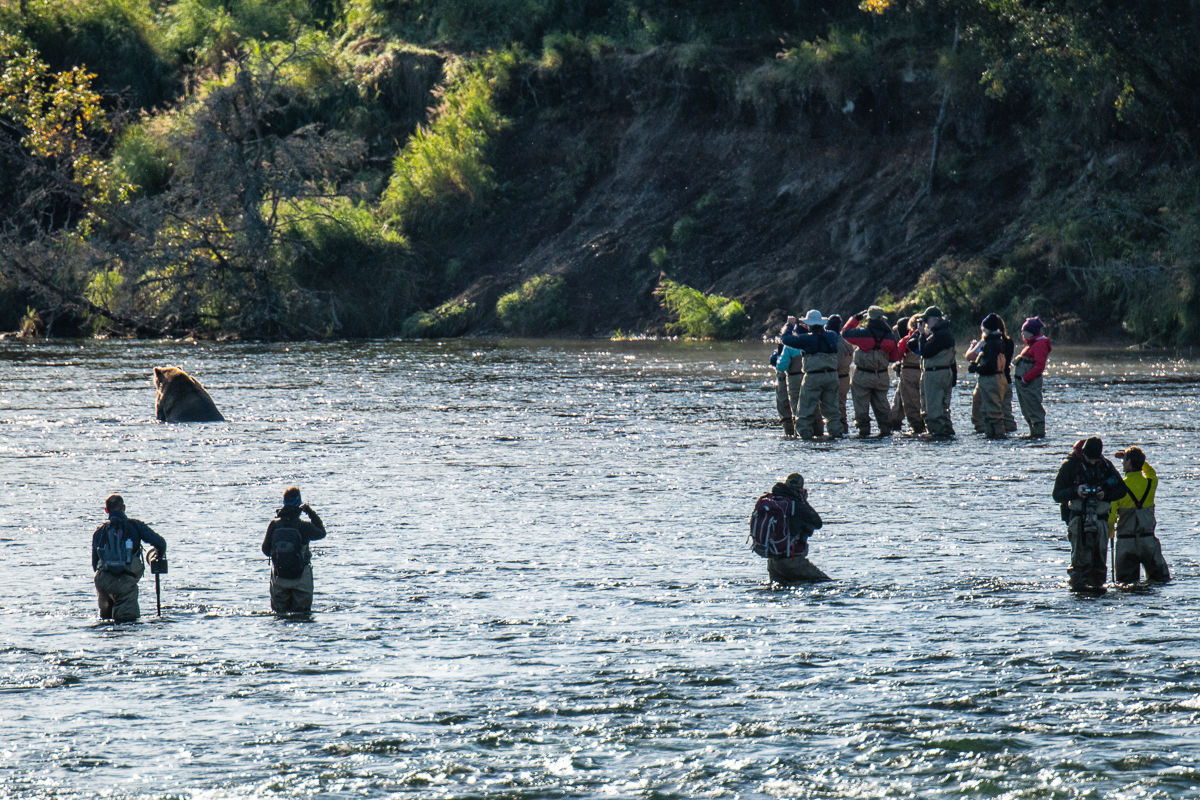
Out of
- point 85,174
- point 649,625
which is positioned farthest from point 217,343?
point 649,625

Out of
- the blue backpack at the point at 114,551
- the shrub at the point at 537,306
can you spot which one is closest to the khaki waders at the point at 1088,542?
the blue backpack at the point at 114,551

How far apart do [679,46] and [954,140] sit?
10751 millimetres

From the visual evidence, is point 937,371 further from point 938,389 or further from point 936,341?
point 936,341

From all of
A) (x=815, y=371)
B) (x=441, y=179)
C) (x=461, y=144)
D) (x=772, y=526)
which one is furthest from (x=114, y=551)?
(x=461, y=144)

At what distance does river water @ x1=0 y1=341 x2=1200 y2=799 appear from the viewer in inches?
352

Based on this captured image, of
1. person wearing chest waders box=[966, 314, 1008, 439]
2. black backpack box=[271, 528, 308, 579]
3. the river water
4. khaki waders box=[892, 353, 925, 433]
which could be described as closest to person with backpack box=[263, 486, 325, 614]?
black backpack box=[271, 528, 308, 579]

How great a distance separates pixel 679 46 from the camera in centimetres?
5253

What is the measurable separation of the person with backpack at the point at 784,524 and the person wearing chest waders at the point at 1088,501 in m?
1.95

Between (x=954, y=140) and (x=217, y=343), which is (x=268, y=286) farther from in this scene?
(x=954, y=140)

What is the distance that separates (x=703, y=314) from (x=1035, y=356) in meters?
24.6

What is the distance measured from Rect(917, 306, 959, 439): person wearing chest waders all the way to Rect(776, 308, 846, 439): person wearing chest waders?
1.26 metres

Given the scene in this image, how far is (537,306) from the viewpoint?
160 ft

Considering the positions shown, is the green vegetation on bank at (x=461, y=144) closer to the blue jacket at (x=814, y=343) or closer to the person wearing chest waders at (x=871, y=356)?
the person wearing chest waders at (x=871, y=356)

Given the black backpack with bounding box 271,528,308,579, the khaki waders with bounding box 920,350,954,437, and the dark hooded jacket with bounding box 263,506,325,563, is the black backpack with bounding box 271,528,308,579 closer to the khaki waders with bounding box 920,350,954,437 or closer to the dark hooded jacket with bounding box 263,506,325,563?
the dark hooded jacket with bounding box 263,506,325,563
